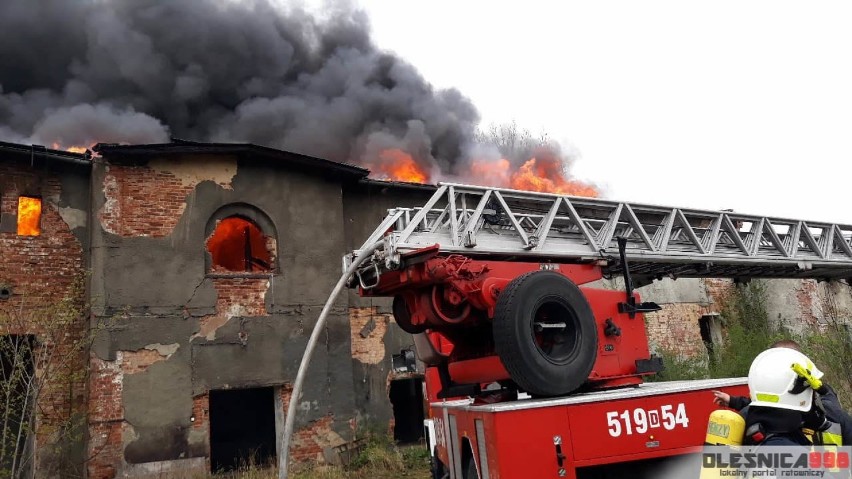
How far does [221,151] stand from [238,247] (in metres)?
2.33

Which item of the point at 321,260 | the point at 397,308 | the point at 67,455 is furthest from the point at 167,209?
the point at 397,308

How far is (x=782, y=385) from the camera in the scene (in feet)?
8.84

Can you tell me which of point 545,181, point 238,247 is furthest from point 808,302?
point 238,247

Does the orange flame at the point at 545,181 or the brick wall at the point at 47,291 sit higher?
the orange flame at the point at 545,181

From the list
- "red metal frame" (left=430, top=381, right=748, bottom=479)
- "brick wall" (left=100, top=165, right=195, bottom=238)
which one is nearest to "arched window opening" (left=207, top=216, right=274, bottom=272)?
"brick wall" (left=100, top=165, right=195, bottom=238)

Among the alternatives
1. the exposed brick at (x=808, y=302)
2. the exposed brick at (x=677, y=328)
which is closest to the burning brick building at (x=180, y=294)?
the exposed brick at (x=677, y=328)

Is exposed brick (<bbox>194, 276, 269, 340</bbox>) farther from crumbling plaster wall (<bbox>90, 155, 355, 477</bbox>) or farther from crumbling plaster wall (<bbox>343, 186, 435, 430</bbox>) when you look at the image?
crumbling plaster wall (<bbox>343, 186, 435, 430</bbox>)

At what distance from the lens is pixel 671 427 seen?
475 cm

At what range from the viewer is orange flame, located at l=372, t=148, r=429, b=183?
16.4 metres

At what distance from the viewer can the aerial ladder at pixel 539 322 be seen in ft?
14.8

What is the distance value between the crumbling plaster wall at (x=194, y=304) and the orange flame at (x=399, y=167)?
4.57 m

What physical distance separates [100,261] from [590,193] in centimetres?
1095

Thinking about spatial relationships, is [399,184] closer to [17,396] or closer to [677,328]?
[17,396]

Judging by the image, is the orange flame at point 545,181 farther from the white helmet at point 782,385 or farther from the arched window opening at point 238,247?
the white helmet at point 782,385
